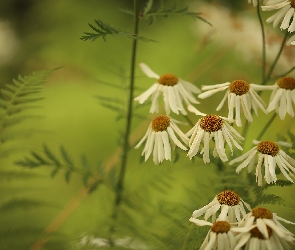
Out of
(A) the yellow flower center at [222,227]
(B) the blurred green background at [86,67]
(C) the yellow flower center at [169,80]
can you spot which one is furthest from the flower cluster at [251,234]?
(B) the blurred green background at [86,67]

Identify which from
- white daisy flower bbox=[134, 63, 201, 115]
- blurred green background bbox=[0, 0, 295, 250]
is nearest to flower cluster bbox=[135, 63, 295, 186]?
white daisy flower bbox=[134, 63, 201, 115]

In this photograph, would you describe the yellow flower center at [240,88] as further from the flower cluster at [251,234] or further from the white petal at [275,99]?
the flower cluster at [251,234]

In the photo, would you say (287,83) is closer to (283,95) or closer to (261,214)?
(283,95)

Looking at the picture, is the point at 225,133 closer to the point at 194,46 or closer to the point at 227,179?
the point at 227,179

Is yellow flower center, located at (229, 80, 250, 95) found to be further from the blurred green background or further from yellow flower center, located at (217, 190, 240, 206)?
the blurred green background

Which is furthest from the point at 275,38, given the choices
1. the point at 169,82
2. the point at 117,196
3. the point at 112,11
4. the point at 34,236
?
the point at 112,11

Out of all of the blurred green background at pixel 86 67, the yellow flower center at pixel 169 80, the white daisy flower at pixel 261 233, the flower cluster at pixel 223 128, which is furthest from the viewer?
the blurred green background at pixel 86 67
